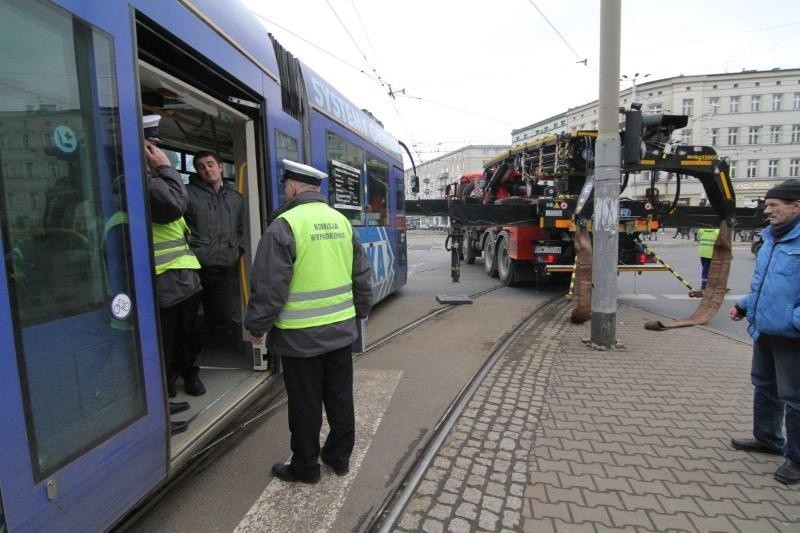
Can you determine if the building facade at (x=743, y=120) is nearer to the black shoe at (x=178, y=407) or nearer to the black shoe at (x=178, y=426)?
the black shoe at (x=178, y=407)

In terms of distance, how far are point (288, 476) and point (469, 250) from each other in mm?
13318

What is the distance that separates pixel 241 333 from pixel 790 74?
201ft

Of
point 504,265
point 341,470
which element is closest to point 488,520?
point 341,470

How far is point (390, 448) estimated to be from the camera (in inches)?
125

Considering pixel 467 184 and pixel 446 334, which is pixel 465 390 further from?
pixel 467 184

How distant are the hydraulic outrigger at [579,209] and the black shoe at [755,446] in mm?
3433

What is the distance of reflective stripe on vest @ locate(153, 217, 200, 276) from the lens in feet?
9.26

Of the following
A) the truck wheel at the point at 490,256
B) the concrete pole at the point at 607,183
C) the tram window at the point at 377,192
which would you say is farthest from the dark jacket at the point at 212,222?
the truck wheel at the point at 490,256

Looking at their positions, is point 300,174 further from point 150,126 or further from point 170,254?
point 170,254

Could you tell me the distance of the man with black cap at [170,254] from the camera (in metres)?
2.59

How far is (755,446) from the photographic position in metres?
3.09

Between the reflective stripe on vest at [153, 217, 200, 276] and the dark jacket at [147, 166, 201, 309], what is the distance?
40 mm

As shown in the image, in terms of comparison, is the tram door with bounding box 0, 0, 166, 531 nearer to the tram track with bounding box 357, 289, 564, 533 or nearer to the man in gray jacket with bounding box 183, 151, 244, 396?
the tram track with bounding box 357, 289, 564, 533

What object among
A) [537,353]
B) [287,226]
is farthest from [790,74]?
[287,226]
